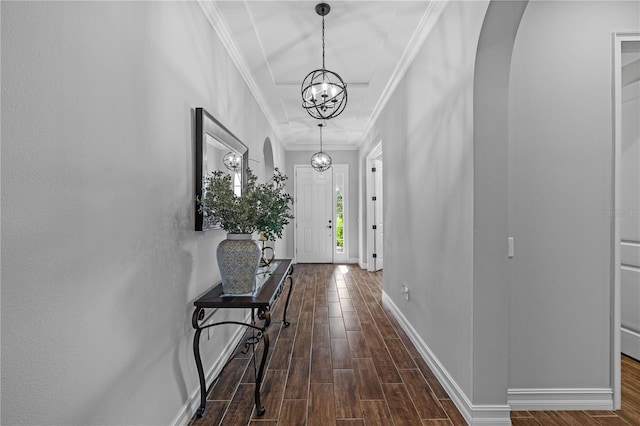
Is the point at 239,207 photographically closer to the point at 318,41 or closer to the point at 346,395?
the point at 346,395

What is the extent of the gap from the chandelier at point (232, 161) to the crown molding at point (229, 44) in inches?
35.7

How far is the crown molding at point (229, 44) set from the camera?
231 cm

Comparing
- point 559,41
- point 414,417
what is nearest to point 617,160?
point 559,41

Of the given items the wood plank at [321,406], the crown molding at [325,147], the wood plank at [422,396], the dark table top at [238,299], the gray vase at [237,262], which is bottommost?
the wood plank at [422,396]

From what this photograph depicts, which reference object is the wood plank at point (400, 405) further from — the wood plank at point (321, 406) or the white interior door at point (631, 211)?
the white interior door at point (631, 211)

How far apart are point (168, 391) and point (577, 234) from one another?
8.31 ft

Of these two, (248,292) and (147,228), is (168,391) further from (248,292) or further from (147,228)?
(147,228)

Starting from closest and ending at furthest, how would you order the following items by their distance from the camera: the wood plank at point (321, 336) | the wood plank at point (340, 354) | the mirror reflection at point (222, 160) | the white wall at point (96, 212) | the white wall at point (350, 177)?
the white wall at point (96, 212)
the mirror reflection at point (222, 160)
the wood plank at point (340, 354)
the wood plank at point (321, 336)
the white wall at point (350, 177)

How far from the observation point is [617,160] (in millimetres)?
1979

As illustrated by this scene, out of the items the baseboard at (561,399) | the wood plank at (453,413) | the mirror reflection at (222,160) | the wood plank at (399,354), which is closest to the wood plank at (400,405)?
the wood plank at (453,413)

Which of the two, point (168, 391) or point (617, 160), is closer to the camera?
point (168, 391)

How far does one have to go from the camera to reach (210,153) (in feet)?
7.50

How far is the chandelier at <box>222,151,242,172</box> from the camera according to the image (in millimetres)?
2631

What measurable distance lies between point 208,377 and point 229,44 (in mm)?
2647
